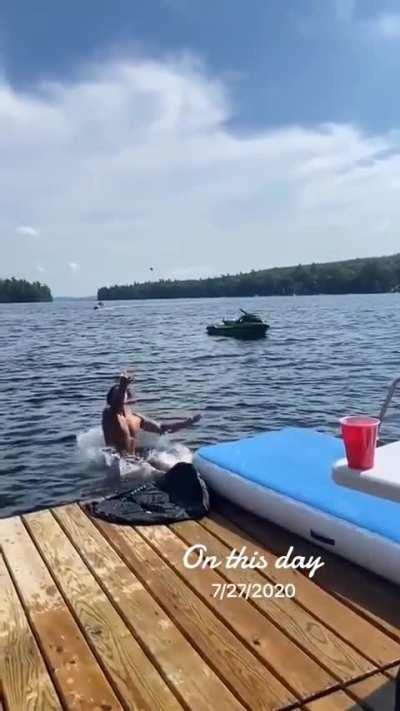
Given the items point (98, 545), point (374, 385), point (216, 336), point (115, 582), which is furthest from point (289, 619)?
point (216, 336)

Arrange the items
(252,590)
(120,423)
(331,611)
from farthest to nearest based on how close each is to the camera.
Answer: (120,423)
(252,590)
(331,611)

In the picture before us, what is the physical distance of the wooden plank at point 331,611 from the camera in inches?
144

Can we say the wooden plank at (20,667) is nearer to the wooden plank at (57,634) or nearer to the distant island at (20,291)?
the wooden plank at (57,634)

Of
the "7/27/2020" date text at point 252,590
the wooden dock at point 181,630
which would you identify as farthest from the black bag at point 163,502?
the "7/27/2020" date text at point 252,590

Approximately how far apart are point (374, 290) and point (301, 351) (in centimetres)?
9952

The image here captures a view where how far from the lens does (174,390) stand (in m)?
20.1

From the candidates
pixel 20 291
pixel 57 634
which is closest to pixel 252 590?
pixel 57 634

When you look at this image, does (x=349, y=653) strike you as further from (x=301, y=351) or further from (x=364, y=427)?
(x=301, y=351)

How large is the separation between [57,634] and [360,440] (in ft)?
8.14

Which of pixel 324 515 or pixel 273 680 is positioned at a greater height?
pixel 324 515

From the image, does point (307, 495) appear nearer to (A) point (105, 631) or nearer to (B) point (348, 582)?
(B) point (348, 582)

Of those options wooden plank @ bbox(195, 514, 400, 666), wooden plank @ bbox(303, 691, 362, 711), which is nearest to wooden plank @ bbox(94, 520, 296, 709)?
wooden plank @ bbox(303, 691, 362, 711)

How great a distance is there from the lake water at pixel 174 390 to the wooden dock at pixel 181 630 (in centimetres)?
470

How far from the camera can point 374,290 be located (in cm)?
12575
